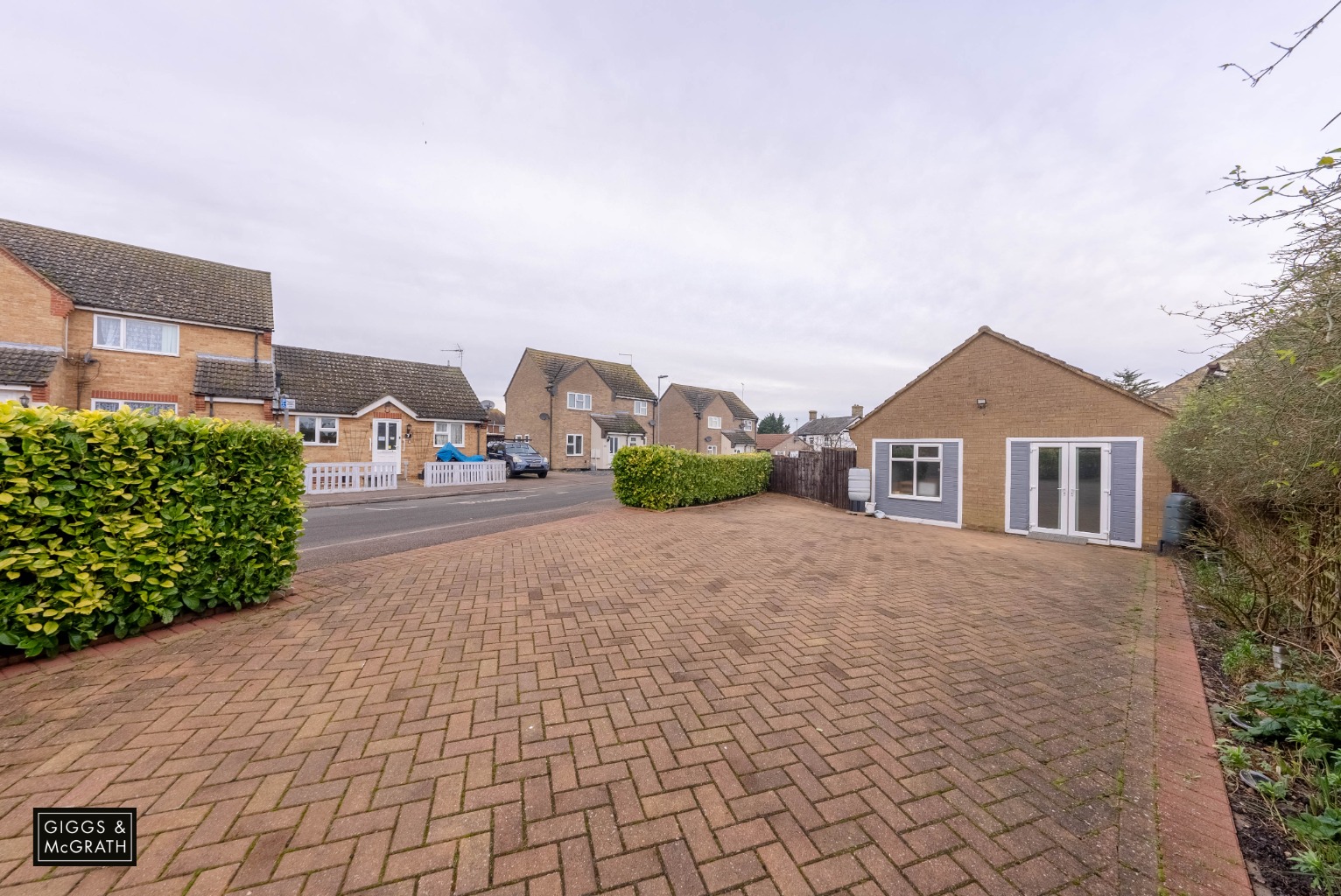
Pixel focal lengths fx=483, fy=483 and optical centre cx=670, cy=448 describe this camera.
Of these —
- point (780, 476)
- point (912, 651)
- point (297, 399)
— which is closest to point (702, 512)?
point (780, 476)

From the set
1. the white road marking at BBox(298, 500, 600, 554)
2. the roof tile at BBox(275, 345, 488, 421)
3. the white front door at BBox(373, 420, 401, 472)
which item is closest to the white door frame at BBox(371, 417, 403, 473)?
the white front door at BBox(373, 420, 401, 472)

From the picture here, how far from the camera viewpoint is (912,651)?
4.26 metres

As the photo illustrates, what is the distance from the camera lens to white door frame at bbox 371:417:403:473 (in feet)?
74.1

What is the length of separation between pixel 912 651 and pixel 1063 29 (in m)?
8.99

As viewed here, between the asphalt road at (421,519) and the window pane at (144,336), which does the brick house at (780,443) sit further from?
the window pane at (144,336)

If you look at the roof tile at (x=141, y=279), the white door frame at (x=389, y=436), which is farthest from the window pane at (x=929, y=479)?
the roof tile at (x=141, y=279)

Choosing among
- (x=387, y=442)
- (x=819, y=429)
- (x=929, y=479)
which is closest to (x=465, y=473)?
(x=387, y=442)

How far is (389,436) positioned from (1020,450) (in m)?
24.6

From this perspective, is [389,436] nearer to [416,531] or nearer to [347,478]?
[347,478]

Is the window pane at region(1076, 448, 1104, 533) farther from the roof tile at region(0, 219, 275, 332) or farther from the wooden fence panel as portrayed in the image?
the roof tile at region(0, 219, 275, 332)

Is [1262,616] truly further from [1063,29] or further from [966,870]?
[1063,29]

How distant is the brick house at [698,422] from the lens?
47.9 m

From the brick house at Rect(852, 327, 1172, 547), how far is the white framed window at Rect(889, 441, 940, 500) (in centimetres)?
2

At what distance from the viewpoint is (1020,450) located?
1164 cm
